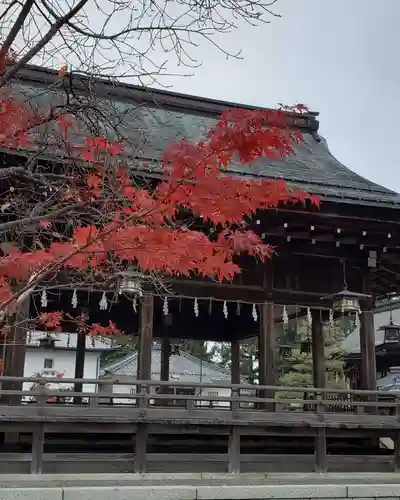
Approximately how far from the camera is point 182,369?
3566cm

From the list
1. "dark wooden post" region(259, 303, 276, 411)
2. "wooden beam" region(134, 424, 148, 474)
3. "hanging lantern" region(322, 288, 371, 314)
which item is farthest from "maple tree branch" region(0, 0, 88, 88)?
"hanging lantern" region(322, 288, 371, 314)

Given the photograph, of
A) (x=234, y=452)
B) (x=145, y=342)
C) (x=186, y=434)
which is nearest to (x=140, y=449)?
(x=186, y=434)

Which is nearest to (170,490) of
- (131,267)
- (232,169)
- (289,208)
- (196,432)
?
(196,432)

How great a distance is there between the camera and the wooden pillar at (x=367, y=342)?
9.43 m

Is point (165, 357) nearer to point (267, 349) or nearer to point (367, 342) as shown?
point (267, 349)

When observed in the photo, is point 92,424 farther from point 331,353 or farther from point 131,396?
point 331,353

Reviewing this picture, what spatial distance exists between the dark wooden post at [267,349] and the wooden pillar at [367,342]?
1.61 meters

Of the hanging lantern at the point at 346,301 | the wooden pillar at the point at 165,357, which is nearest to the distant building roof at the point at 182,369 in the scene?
the wooden pillar at the point at 165,357

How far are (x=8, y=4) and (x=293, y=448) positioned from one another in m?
7.52

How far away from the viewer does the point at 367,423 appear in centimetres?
853

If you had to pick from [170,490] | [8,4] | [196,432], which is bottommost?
[170,490]

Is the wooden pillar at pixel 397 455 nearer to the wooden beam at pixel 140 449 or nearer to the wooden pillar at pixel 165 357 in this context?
the wooden beam at pixel 140 449

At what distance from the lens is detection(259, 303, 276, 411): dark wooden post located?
29.5 feet

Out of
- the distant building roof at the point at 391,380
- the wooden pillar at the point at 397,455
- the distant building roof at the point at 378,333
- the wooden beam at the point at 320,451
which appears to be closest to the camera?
the wooden beam at the point at 320,451
